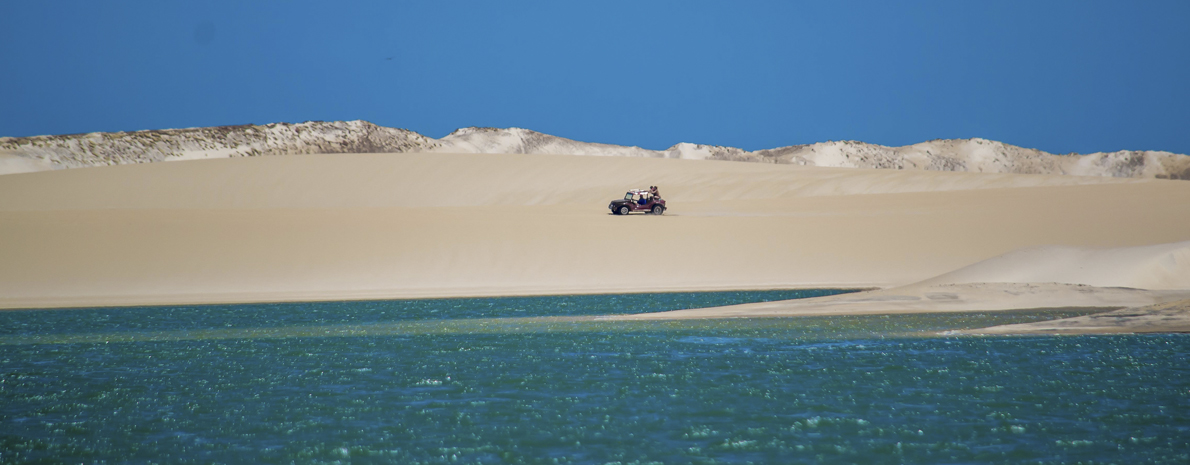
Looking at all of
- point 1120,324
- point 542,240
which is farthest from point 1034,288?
point 542,240

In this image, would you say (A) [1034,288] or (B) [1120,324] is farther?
(A) [1034,288]

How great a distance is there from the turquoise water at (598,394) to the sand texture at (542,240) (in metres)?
7.32

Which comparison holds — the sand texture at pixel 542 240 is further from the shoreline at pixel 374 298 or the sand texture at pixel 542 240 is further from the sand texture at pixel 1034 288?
the sand texture at pixel 1034 288

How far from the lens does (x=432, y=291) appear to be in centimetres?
2652

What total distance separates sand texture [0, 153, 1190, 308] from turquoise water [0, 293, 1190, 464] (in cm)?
732

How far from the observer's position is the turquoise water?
910cm

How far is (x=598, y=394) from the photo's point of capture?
459 inches

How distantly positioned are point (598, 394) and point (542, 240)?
21.1 m

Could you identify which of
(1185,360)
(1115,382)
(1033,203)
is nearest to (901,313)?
(1185,360)

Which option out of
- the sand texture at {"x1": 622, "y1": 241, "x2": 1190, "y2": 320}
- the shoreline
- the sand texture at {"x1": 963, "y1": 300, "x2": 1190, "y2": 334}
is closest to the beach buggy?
the shoreline

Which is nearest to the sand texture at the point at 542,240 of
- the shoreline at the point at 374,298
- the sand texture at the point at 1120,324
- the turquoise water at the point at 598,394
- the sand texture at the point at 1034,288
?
the shoreline at the point at 374,298

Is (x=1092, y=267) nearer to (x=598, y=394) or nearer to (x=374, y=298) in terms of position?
(x=598, y=394)

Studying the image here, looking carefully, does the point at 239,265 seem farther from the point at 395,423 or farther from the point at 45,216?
the point at 395,423

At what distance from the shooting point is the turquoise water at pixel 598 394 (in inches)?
358
